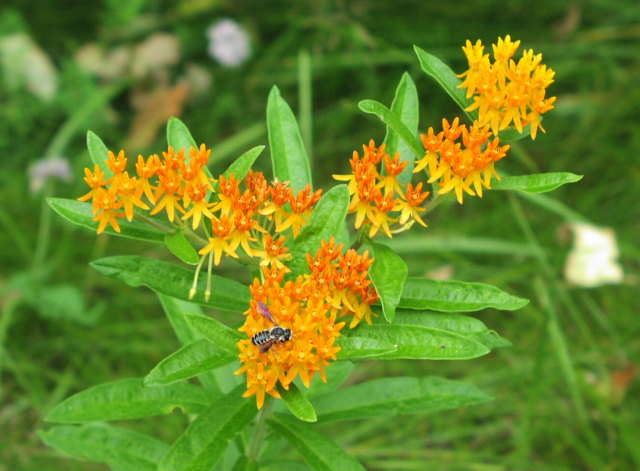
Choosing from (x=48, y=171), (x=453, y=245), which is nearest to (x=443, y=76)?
(x=453, y=245)

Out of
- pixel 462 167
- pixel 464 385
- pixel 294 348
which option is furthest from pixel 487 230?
pixel 294 348

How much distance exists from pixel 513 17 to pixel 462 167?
131 inches

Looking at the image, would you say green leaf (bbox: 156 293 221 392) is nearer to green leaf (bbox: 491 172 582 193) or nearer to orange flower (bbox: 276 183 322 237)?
orange flower (bbox: 276 183 322 237)

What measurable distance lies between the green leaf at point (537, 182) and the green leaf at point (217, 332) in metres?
0.67

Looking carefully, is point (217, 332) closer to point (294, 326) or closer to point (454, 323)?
point (294, 326)

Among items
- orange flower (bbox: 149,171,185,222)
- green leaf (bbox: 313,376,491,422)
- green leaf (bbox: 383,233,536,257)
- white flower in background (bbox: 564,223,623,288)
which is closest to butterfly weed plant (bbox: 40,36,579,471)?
orange flower (bbox: 149,171,185,222)

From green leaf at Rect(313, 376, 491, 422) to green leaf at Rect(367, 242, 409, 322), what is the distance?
48 centimetres

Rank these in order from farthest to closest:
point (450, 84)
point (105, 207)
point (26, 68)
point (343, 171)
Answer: point (343, 171), point (26, 68), point (450, 84), point (105, 207)

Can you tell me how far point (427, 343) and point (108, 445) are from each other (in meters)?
1.05

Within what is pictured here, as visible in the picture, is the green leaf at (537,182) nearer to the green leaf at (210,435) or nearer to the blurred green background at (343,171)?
the green leaf at (210,435)

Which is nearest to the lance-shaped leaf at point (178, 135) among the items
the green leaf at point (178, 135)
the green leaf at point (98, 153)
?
the green leaf at point (178, 135)

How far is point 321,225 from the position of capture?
1.77 meters

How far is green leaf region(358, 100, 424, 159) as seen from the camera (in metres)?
1.74

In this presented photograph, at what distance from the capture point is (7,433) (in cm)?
343
